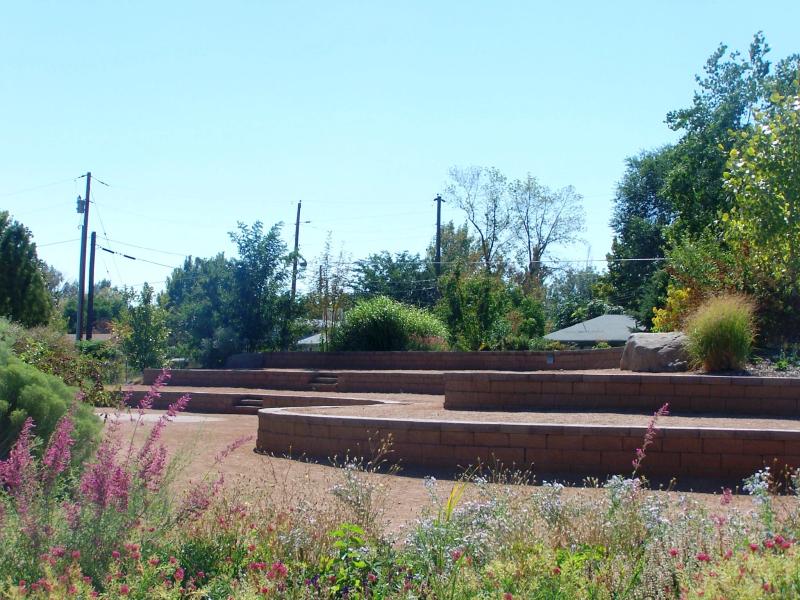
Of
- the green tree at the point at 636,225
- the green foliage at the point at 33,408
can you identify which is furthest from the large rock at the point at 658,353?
the green tree at the point at 636,225

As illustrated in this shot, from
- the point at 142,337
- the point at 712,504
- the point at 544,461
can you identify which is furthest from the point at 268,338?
the point at 712,504

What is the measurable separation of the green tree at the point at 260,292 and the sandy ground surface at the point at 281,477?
11.6 metres

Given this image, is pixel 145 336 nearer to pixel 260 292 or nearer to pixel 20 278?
pixel 260 292

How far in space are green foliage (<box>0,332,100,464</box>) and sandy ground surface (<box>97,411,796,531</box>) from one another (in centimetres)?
51

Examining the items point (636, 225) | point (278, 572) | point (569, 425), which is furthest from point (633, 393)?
point (636, 225)

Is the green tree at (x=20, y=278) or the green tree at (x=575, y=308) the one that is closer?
the green tree at (x=20, y=278)

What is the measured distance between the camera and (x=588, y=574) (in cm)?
396

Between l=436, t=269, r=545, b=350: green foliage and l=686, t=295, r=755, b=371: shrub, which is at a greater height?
l=436, t=269, r=545, b=350: green foliage

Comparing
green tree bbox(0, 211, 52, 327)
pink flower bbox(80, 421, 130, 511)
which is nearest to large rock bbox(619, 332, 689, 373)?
pink flower bbox(80, 421, 130, 511)

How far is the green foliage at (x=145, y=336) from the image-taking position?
89.5 ft

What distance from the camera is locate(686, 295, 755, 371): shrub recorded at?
38.3 ft

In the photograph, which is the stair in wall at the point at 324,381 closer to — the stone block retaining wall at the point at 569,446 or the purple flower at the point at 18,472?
the stone block retaining wall at the point at 569,446

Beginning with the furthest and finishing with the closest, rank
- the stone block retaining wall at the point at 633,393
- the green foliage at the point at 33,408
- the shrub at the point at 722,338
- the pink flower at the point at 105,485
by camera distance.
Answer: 1. the shrub at the point at 722,338
2. the stone block retaining wall at the point at 633,393
3. the green foliage at the point at 33,408
4. the pink flower at the point at 105,485

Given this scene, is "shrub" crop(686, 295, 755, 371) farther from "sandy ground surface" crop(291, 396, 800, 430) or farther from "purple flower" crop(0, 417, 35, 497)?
"purple flower" crop(0, 417, 35, 497)
